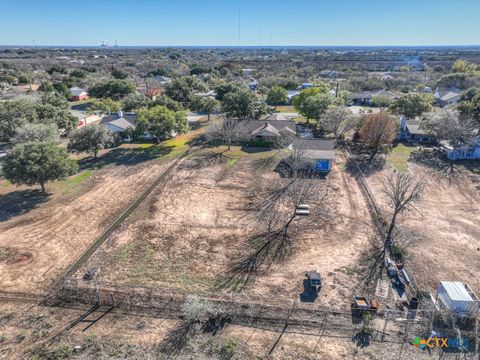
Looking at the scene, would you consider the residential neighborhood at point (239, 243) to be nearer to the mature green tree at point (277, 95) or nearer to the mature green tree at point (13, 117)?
the mature green tree at point (13, 117)

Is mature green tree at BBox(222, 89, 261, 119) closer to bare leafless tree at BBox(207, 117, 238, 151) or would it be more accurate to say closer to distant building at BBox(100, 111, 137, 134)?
bare leafless tree at BBox(207, 117, 238, 151)

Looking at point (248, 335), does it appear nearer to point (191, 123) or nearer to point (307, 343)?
point (307, 343)

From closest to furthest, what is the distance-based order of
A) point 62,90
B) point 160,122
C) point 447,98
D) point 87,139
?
point 87,139 < point 160,122 < point 447,98 < point 62,90

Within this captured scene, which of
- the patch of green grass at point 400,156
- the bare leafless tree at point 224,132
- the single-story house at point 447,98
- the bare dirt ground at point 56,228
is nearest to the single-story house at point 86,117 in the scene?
the bare leafless tree at point 224,132

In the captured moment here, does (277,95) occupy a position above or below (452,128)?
above

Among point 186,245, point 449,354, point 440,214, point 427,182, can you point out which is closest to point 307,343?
point 449,354

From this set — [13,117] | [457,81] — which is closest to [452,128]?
[13,117]

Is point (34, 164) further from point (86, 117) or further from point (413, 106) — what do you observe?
point (413, 106)
